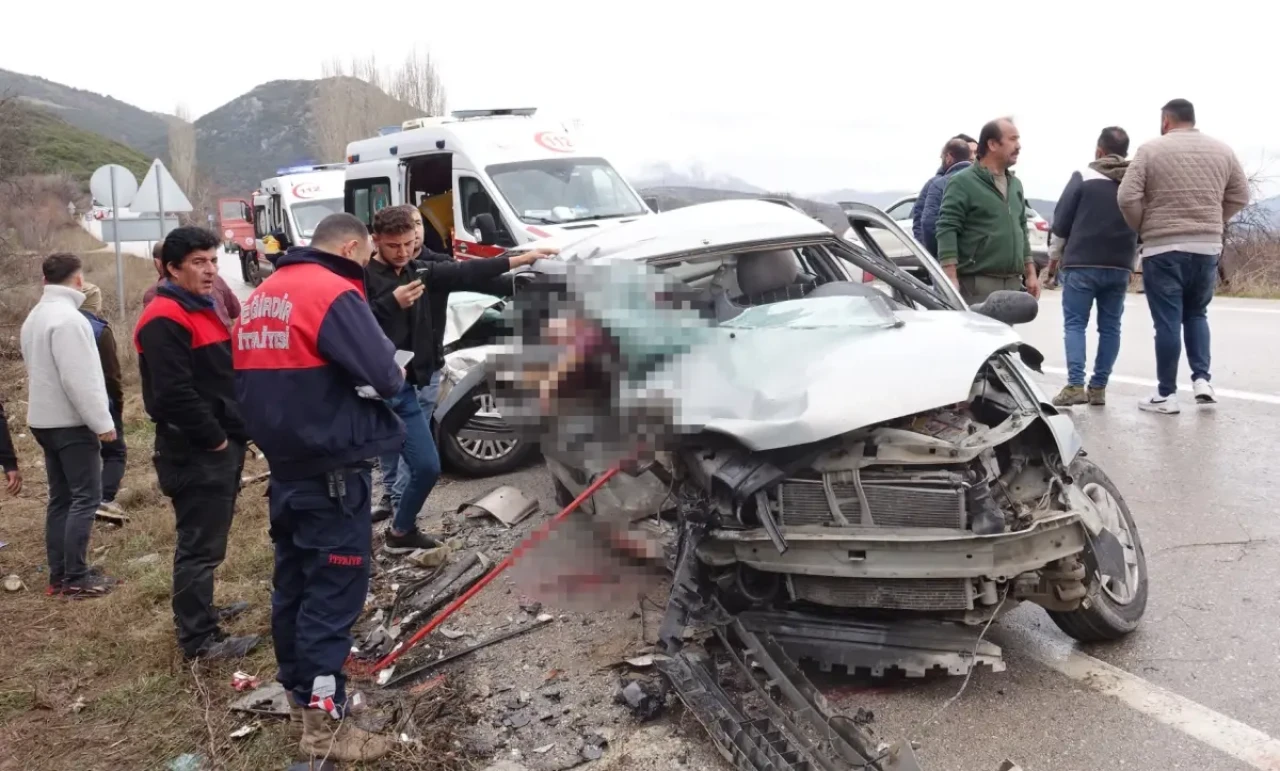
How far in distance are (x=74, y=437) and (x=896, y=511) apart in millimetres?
4106

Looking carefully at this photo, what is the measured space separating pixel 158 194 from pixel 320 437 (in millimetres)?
12029

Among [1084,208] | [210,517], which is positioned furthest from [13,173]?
[1084,208]

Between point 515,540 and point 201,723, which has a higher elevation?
point 515,540

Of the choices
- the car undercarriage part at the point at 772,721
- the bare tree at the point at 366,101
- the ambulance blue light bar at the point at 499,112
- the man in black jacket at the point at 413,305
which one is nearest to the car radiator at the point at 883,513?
the car undercarriage part at the point at 772,721

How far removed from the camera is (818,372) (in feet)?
9.78

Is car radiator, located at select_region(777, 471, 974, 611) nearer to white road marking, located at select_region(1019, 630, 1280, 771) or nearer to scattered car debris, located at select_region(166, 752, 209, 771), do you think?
white road marking, located at select_region(1019, 630, 1280, 771)

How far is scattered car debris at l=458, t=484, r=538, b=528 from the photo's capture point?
505 cm

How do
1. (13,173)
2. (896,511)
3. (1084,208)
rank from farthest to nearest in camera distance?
(13,173), (1084,208), (896,511)

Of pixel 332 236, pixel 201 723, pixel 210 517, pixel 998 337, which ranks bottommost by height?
pixel 201 723

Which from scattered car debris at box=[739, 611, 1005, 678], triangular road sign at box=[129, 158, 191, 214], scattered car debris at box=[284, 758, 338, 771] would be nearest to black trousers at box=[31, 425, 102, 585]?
scattered car debris at box=[284, 758, 338, 771]

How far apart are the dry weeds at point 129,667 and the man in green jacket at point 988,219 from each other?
13.5ft

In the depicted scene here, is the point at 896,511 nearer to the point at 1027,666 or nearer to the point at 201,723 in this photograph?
the point at 1027,666

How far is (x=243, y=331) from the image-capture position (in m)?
2.99

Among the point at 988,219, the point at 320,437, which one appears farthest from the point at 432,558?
the point at 988,219
